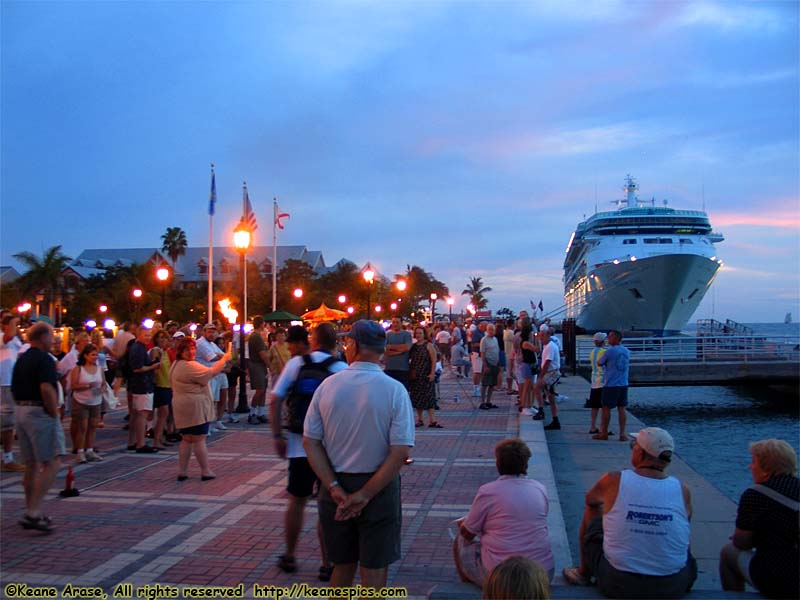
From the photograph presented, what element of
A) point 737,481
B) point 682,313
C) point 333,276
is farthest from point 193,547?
point 333,276

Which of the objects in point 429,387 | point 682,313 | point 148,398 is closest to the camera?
point 148,398

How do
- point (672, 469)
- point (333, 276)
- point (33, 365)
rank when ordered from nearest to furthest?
point (33, 365)
point (672, 469)
point (333, 276)

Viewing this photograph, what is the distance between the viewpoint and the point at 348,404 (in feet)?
12.5

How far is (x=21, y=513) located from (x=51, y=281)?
46468 millimetres

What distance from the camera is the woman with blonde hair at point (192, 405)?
798 centimetres

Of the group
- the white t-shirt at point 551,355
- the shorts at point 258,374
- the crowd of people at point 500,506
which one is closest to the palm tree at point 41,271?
the shorts at point 258,374

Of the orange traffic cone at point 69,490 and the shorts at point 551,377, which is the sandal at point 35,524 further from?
the shorts at point 551,377

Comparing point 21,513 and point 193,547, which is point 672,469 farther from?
point 21,513

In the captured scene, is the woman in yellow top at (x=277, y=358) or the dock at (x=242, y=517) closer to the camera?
the dock at (x=242, y=517)

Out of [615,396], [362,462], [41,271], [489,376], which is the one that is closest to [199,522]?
[362,462]

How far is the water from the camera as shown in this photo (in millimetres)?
12398

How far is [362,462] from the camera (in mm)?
3768

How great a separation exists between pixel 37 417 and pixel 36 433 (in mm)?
141

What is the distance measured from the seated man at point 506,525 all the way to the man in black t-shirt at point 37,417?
3928 mm
